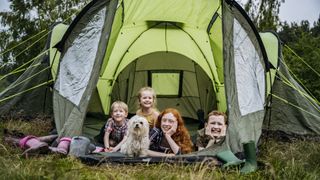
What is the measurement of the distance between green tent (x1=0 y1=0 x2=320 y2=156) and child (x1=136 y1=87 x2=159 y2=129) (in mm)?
589

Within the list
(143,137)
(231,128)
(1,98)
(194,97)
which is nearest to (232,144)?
(231,128)

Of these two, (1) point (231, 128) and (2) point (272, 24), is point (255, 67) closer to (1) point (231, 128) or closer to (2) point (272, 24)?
(1) point (231, 128)

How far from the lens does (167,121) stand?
5.27 meters

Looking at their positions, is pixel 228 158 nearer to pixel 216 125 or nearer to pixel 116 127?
pixel 216 125

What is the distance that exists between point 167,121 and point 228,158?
0.81 meters

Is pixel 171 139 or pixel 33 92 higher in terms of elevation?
pixel 33 92

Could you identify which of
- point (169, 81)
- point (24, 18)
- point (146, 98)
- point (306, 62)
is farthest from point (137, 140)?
point (24, 18)

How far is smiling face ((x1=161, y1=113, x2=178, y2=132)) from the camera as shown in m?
5.27

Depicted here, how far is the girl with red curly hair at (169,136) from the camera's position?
17.3 ft

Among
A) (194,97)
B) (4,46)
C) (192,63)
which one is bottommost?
(194,97)

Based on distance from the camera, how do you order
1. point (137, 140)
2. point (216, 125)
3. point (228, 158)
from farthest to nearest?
point (216, 125) < point (137, 140) < point (228, 158)

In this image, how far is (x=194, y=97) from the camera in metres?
8.45

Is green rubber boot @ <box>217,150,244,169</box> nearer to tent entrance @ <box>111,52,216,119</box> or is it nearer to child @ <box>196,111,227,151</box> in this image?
child @ <box>196,111,227,151</box>

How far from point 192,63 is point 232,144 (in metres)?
3.36
